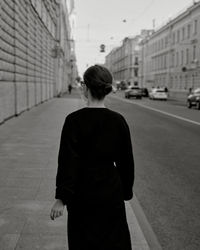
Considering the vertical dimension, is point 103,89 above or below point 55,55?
below

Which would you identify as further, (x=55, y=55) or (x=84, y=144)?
(x=55, y=55)

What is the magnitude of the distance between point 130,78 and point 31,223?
108280 millimetres

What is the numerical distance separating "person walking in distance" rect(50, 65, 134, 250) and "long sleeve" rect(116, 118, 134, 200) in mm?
36

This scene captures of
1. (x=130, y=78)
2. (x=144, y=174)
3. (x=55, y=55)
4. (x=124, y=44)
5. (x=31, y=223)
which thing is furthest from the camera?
(x=124, y=44)

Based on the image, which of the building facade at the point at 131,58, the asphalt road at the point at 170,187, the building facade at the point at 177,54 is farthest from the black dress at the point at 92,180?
the building facade at the point at 131,58

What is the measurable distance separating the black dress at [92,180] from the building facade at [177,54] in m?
48.3

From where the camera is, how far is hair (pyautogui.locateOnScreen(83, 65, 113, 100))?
249cm

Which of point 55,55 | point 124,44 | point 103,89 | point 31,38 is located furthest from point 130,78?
point 103,89

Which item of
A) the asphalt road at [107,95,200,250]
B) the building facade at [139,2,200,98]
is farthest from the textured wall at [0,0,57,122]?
the building facade at [139,2,200,98]

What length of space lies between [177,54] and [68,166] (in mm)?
58673

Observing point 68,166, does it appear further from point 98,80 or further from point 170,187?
point 170,187

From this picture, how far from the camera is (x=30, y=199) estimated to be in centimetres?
512

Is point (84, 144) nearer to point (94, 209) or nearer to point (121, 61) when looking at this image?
point (94, 209)

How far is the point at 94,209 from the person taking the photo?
245 centimetres
